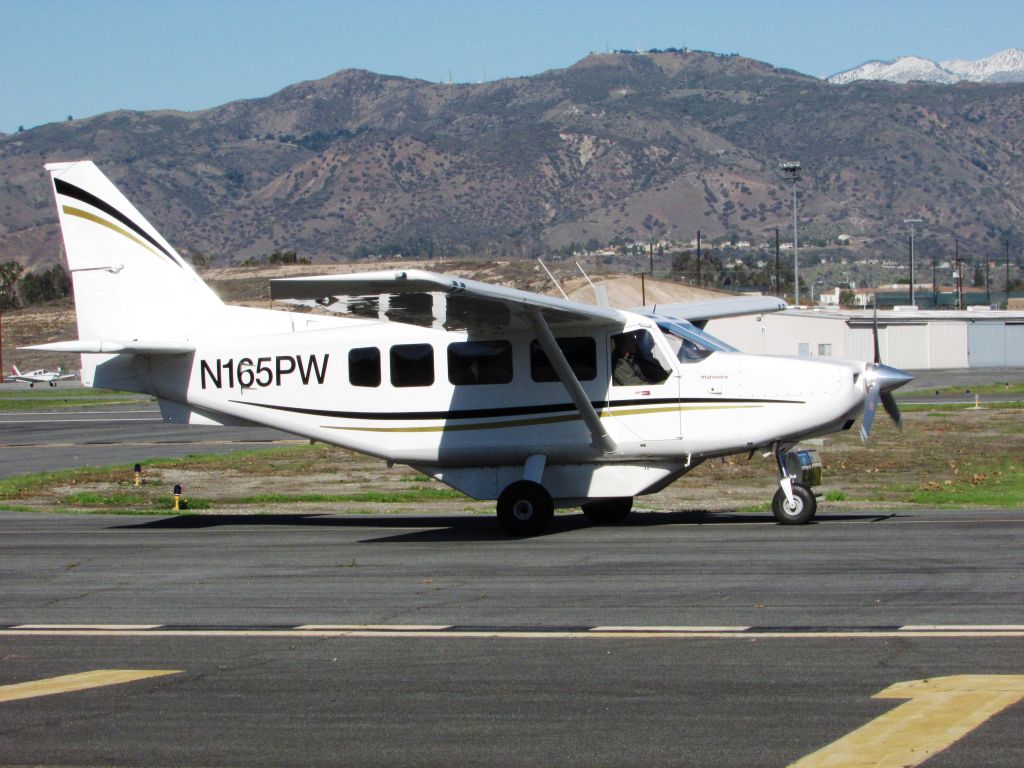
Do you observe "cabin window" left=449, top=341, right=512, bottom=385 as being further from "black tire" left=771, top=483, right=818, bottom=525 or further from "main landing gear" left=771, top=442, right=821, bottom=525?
"black tire" left=771, top=483, right=818, bottom=525

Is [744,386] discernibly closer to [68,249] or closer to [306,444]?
[68,249]

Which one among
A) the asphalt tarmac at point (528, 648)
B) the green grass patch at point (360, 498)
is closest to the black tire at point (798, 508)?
the asphalt tarmac at point (528, 648)

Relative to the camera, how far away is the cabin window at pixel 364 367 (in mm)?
17109

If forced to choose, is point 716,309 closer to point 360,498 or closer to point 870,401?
point 870,401

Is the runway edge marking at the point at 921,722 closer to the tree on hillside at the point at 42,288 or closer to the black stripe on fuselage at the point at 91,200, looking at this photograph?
the black stripe on fuselage at the point at 91,200

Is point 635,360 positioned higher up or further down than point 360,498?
higher up

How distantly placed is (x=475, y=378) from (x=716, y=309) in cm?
405

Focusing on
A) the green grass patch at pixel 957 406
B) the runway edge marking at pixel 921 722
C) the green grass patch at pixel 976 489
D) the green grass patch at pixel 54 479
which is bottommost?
the green grass patch at pixel 976 489

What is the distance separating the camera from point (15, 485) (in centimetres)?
2455

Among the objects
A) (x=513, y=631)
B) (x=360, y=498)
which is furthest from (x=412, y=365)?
(x=513, y=631)

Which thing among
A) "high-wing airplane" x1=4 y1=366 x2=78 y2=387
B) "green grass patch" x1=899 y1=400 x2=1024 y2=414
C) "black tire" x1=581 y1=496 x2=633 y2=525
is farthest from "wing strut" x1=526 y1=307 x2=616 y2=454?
"high-wing airplane" x1=4 y1=366 x2=78 y2=387

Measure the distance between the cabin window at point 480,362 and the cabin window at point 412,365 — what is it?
12.0 inches

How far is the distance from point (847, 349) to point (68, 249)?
6755 cm

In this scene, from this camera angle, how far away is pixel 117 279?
1786 cm
